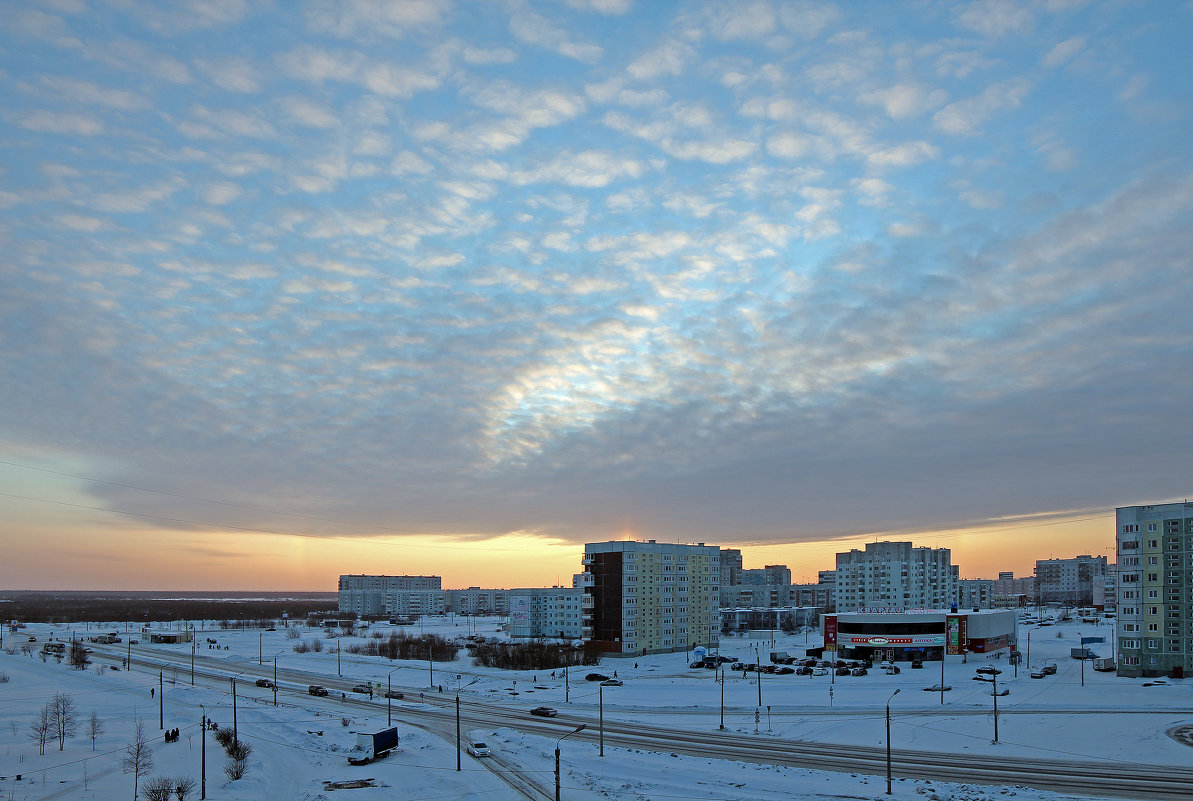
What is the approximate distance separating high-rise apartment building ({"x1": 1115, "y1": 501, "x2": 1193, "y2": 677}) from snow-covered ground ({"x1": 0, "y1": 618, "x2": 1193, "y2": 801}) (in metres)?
4.35

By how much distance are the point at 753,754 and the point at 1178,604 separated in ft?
228

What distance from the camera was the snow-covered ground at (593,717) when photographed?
54500 mm

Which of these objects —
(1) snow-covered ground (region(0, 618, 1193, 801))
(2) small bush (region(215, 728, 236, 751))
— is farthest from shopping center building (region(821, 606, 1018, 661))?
(2) small bush (region(215, 728, 236, 751))

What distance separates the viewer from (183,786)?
5094 centimetres

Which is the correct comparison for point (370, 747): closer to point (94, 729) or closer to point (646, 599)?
point (94, 729)

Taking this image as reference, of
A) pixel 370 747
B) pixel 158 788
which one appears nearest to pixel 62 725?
pixel 158 788

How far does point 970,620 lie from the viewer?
399 feet

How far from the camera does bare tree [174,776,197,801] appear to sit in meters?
49.6

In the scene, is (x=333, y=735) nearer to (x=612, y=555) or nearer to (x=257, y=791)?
(x=257, y=791)

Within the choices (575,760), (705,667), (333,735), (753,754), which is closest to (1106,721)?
(753,754)

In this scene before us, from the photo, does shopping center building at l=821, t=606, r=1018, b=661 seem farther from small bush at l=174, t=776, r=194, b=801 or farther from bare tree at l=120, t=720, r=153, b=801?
small bush at l=174, t=776, r=194, b=801

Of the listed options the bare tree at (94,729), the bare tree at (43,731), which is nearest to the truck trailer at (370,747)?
the bare tree at (94,729)

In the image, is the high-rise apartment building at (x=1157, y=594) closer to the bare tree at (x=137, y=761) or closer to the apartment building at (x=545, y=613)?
the bare tree at (x=137, y=761)

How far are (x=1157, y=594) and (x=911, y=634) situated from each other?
1259 inches
